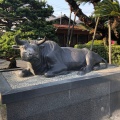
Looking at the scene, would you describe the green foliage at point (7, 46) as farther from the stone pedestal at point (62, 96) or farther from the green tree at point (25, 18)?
the stone pedestal at point (62, 96)

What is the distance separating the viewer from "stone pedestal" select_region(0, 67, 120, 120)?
7.66ft

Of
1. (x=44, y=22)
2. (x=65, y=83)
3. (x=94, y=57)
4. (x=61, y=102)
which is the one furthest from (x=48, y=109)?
(x=44, y=22)

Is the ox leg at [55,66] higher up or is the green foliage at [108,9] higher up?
the green foliage at [108,9]

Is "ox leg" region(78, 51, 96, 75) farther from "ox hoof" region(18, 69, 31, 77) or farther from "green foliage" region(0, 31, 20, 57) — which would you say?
"green foliage" region(0, 31, 20, 57)

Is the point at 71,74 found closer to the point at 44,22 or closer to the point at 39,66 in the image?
the point at 39,66

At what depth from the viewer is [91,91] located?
2.92 meters

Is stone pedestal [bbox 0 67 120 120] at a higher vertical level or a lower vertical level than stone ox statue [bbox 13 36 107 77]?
lower

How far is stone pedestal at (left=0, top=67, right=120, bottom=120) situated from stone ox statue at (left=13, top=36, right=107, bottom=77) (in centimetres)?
15

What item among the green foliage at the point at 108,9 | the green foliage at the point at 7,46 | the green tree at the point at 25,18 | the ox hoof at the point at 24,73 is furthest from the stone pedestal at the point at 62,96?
the green tree at the point at 25,18

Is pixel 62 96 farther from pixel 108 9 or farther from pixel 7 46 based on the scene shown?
pixel 108 9

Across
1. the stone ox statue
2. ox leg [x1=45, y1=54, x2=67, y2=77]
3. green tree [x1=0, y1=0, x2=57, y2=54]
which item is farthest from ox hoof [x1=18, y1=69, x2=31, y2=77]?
green tree [x1=0, y1=0, x2=57, y2=54]

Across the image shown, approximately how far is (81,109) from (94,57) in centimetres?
105

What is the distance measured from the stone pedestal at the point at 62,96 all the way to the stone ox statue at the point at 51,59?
0.15 metres

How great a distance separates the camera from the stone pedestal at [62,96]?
2334 mm
